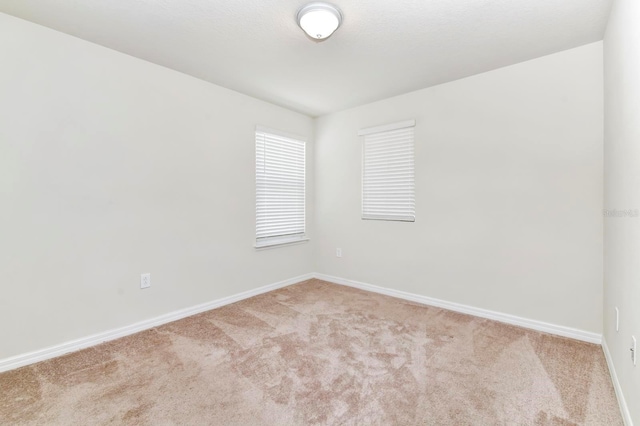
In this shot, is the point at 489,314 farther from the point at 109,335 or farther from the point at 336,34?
the point at 109,335

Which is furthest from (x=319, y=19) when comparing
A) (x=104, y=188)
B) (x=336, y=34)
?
(x=104, y=188)

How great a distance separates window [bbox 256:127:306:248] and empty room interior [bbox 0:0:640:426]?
10 cm

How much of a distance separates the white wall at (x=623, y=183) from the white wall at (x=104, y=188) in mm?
3223

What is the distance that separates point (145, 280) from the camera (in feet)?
8.75

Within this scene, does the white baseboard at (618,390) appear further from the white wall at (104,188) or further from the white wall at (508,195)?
the white wall at (104,188)

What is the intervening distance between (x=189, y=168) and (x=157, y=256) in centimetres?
93

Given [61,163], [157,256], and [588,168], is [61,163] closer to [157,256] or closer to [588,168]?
[157,256]

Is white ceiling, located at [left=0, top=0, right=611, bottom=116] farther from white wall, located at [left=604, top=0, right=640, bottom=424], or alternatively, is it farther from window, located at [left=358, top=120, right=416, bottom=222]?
window, located at [left=358, top=120, right=416, bottom=222]

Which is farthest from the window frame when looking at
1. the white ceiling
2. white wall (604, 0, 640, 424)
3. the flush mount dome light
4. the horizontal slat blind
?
white wall (604, 0, 640, 424)

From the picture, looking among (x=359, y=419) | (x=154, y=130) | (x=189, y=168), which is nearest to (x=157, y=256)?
(x=189, y=168)

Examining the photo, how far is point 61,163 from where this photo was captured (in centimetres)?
221

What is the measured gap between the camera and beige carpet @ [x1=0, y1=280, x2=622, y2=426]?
1.56 meters

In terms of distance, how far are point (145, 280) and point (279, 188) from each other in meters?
1.92

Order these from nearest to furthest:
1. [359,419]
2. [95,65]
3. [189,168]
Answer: [359,419], [95,65], [189,168]
